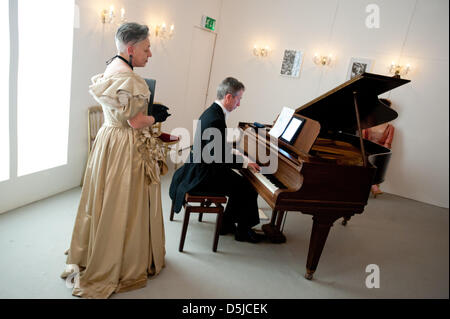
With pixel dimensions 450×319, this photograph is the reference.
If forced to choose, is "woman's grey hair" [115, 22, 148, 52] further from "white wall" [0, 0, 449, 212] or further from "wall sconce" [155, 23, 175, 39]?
"wall sconce" [155, 23, 175, 39]

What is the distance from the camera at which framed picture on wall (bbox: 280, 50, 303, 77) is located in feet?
19.4

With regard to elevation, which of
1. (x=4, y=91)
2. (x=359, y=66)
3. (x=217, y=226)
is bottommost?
(x=217, y=226)

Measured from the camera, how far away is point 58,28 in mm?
3055

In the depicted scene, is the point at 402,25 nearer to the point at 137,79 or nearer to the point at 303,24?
the point at 303,24

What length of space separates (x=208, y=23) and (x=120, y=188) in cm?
493

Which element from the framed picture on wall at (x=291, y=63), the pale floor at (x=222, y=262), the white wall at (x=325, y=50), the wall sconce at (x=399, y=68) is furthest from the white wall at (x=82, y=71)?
the wall sconce at (x=399, y=68)

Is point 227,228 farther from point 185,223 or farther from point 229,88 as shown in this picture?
point 229,88

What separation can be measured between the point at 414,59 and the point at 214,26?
12.4ft

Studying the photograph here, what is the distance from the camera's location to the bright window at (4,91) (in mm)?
2480

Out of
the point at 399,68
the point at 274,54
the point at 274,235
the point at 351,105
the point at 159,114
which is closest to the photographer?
the point at 159,114

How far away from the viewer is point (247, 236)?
10.0 feet

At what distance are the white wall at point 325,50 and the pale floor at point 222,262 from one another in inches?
82.3

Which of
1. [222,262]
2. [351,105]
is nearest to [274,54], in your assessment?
[351,105]
